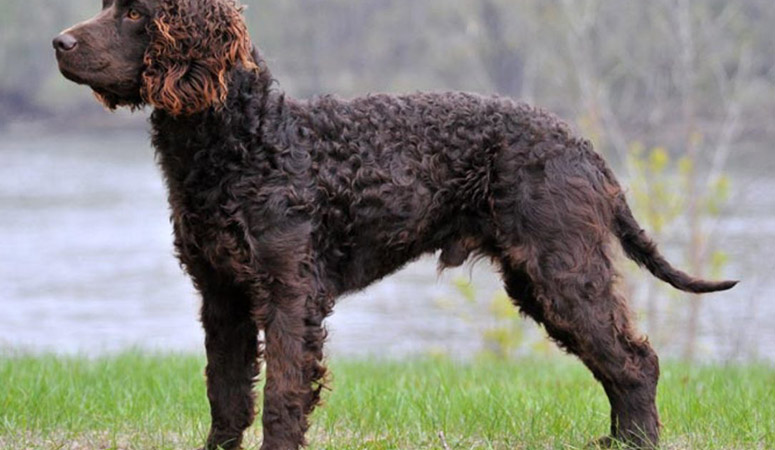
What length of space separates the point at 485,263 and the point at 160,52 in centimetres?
196

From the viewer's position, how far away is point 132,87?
426 centimetres

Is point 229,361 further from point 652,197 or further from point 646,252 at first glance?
point 652,197

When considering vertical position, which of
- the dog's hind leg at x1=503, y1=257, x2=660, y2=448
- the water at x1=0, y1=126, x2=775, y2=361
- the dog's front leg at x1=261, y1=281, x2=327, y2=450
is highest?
the water at x1=0, y1=126, x2=775, y2=361

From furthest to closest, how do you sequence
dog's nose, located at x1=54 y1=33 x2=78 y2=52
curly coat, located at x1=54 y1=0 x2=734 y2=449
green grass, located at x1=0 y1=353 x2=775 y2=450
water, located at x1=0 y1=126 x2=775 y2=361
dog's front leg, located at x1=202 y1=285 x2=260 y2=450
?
1. water, located at x1=0 y1=126 x2=775 y2=361
2. green grass, located at x1=0 y1=353 x2=775 y2=450
3. dog's front leg, located at x1=202 y1=285 x2=260 y2=450
4. curly coat, located at x1=54 y1=0 x2=734 y2=449
5. dog's nose, located at x1=54 y1=33 x2=78 y2=52

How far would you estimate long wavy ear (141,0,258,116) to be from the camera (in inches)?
165

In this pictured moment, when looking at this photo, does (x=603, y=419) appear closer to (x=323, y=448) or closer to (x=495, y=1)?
(x=323, y=448)

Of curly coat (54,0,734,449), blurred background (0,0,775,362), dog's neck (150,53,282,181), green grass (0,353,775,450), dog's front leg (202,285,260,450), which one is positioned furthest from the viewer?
blurred background (0,0,775,362)

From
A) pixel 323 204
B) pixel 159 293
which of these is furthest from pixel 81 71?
pixel 159 293

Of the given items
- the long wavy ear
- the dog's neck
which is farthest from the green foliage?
the long wavy ear

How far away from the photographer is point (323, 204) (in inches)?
178

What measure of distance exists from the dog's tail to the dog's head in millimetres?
1934

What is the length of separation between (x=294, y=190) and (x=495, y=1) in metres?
22.2

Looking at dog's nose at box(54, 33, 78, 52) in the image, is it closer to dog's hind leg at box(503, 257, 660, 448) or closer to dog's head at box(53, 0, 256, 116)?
dog's head at box(53, 0, 256, 116)

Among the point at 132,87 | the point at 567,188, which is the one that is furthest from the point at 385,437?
the point at 132,87
